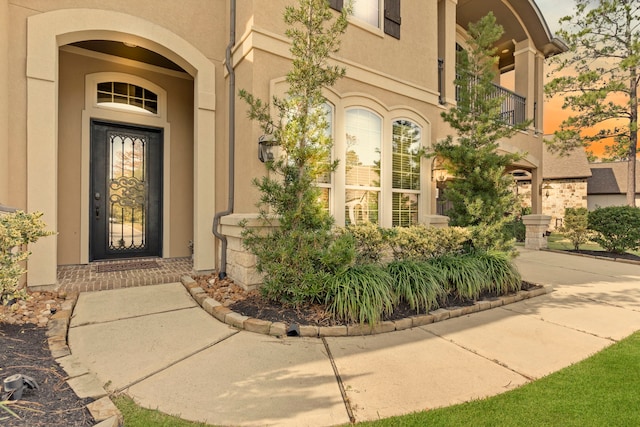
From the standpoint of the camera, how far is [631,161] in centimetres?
1152

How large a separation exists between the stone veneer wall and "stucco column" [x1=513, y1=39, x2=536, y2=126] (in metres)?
10.4

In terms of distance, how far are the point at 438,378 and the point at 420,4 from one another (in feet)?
24.4

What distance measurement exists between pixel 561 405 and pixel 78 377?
3.49 meters

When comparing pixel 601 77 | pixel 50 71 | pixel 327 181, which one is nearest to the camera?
pixel 50 71

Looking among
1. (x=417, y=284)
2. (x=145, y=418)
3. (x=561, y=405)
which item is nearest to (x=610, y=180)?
(x=417, y=284)

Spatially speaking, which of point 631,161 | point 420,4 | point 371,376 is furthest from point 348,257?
point 631,161

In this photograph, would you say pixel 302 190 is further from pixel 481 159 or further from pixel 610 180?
pixel 610 180

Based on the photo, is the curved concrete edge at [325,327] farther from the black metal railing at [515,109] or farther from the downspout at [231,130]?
the black metal railing at [515,109]

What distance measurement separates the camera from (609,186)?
2067cm

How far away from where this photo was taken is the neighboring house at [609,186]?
66.7 feet

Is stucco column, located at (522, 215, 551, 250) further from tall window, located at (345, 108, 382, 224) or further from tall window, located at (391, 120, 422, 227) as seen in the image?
tall window, located at (345, 108, 382, 224)

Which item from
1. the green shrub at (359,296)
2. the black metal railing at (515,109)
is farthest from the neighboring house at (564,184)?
the green shrub at (359,296)

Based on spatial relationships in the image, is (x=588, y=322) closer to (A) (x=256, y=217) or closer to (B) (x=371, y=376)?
(B) (x=371, y=376)

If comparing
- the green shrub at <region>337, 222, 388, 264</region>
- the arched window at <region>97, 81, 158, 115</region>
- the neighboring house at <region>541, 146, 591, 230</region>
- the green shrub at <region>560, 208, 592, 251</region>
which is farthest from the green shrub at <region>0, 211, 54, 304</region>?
the neighboring house at <region>541, 146, 591, 230</region>
